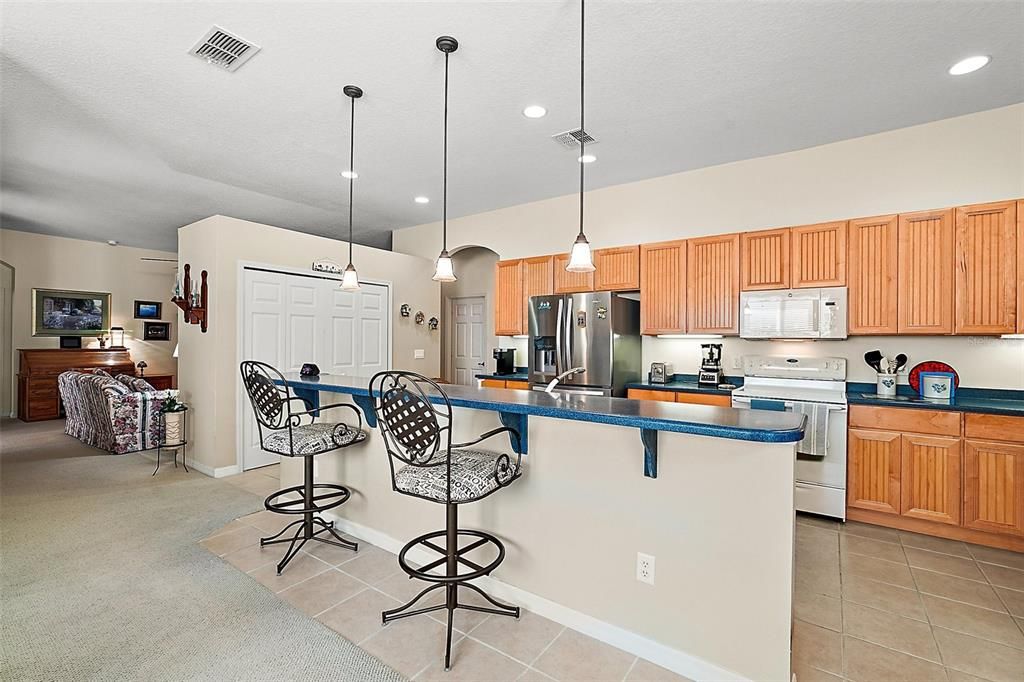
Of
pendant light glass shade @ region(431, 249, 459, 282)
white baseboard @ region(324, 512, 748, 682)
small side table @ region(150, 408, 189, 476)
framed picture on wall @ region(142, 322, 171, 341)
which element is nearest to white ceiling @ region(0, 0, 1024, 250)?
pendant light glass shade @ region(431, 249, 459, 282)

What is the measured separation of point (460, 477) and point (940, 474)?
10.7 ft

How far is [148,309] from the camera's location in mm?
8773

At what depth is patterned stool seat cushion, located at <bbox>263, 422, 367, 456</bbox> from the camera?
2807 mm

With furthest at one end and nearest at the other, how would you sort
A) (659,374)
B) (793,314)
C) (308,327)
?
(308,327), (659,374), (793,314)

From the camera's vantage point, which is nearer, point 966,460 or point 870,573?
point 870,573

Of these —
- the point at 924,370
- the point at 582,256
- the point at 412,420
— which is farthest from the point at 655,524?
the point at 924,370

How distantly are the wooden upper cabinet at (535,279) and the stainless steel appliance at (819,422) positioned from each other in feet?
7.36

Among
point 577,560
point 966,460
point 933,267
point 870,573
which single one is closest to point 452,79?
point 577,560

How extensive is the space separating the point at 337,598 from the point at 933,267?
4.40 m

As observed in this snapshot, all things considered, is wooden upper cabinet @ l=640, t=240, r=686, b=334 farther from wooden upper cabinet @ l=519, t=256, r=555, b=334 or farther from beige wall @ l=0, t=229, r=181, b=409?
beige wall @ l=0, t=229, r=181, b=409

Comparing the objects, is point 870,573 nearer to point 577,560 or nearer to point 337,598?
point 577,560

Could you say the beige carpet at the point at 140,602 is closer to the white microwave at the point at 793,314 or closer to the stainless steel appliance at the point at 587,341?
the stainless steel appliance at the point at 587,341

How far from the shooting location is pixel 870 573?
277cm

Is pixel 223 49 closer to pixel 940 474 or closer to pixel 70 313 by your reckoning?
pixel 940 474
